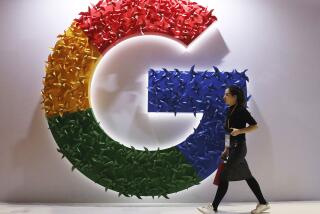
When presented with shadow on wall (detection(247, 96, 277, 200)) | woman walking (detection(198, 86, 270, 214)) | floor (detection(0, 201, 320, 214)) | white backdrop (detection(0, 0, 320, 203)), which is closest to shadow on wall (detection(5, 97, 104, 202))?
white backdrop (detection(0, 0, 320, 203))

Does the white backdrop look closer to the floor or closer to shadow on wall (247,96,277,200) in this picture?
shadow on wall (247,96,277,200)

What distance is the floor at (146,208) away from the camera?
3.55 meters

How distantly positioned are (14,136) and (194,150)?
1.89 metres

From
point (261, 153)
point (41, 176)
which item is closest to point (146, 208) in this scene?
point (41, 176)

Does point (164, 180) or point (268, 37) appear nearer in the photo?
point (164, 180)

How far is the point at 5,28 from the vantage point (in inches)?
159

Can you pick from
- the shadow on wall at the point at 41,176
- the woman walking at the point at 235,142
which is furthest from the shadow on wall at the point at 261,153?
the shadow on wall at the point at 41,176

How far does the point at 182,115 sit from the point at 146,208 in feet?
3.35

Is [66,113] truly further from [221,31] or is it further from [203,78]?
[221,31]

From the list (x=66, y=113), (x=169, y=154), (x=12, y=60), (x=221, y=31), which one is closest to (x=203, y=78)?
(x=221, y=31)

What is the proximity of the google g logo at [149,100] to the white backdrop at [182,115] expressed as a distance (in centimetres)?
14

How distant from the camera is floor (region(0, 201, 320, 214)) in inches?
140

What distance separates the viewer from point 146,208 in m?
3.71

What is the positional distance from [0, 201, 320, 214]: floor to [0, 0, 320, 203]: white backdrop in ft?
0.43
